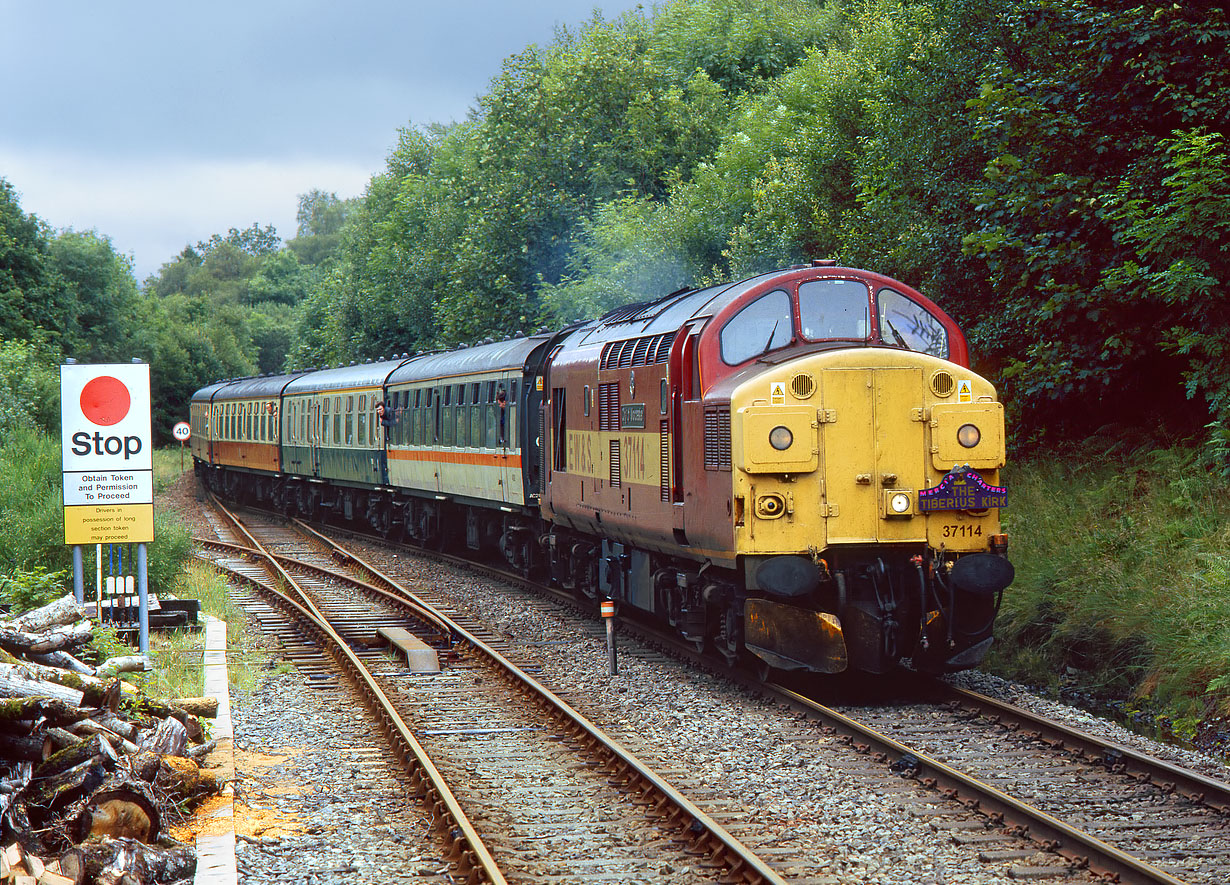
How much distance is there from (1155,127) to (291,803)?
11.5 m

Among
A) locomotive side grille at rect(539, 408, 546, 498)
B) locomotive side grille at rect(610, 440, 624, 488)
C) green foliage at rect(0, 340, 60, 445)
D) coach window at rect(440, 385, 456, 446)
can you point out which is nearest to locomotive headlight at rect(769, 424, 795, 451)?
locomotive side grille at rect(610, 440, 624, 488)

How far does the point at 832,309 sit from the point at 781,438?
166 cm

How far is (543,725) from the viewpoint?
33.8 ft

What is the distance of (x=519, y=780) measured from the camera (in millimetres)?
8680

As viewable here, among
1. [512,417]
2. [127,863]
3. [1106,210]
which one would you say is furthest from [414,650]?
[1106,210]

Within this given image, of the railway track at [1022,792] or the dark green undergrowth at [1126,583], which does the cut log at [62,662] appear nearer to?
the railway track at [1022,792]

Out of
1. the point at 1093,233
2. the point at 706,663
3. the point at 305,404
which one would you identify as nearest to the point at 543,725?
the point at 706,663

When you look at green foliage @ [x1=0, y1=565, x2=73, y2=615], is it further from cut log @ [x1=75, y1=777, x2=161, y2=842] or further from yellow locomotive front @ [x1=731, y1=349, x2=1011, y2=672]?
yellow locomotive front @ [x1=731, y1=349, x2=1011, y2=672]

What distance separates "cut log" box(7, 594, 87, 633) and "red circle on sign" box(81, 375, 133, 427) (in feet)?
5.86

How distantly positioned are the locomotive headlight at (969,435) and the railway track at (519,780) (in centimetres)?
363

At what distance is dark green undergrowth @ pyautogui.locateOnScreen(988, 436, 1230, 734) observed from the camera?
34.4 feet

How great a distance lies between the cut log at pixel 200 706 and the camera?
944 centimetres

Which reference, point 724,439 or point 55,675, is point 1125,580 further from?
point 55,675

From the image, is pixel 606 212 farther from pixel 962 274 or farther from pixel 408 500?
pixel 962 274
